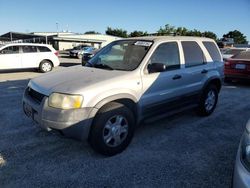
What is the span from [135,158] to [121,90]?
1.01 meters

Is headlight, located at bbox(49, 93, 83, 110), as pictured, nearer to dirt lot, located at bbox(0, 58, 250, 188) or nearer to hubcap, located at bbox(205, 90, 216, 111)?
dirt lot, located at bbox(0, 58, 250, 188)

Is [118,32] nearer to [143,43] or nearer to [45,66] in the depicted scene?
[45,66]

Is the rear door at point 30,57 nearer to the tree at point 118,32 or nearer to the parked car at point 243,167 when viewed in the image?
the parked car at point 243,167

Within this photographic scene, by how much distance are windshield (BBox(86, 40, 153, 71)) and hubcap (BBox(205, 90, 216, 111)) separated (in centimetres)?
205

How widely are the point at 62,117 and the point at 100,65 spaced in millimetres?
1478

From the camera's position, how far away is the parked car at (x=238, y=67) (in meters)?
9.59

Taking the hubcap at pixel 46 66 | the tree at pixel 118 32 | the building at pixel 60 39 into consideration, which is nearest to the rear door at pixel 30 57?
the hubcap at pixel 46 66

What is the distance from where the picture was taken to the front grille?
3791mm

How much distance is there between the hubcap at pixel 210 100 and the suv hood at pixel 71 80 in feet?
8.23

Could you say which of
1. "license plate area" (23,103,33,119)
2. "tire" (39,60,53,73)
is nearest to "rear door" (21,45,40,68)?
"tire" (39,60,53,73)

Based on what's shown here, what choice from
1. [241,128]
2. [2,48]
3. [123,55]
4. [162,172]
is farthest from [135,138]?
[2,48]

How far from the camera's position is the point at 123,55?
183 inches

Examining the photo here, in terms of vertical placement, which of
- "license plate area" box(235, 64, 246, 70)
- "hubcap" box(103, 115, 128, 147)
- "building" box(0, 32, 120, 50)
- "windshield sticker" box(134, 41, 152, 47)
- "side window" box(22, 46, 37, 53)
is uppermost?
"building" box(0, 32, 120, 50)

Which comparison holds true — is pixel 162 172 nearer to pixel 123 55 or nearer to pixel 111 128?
pixel 111 128
